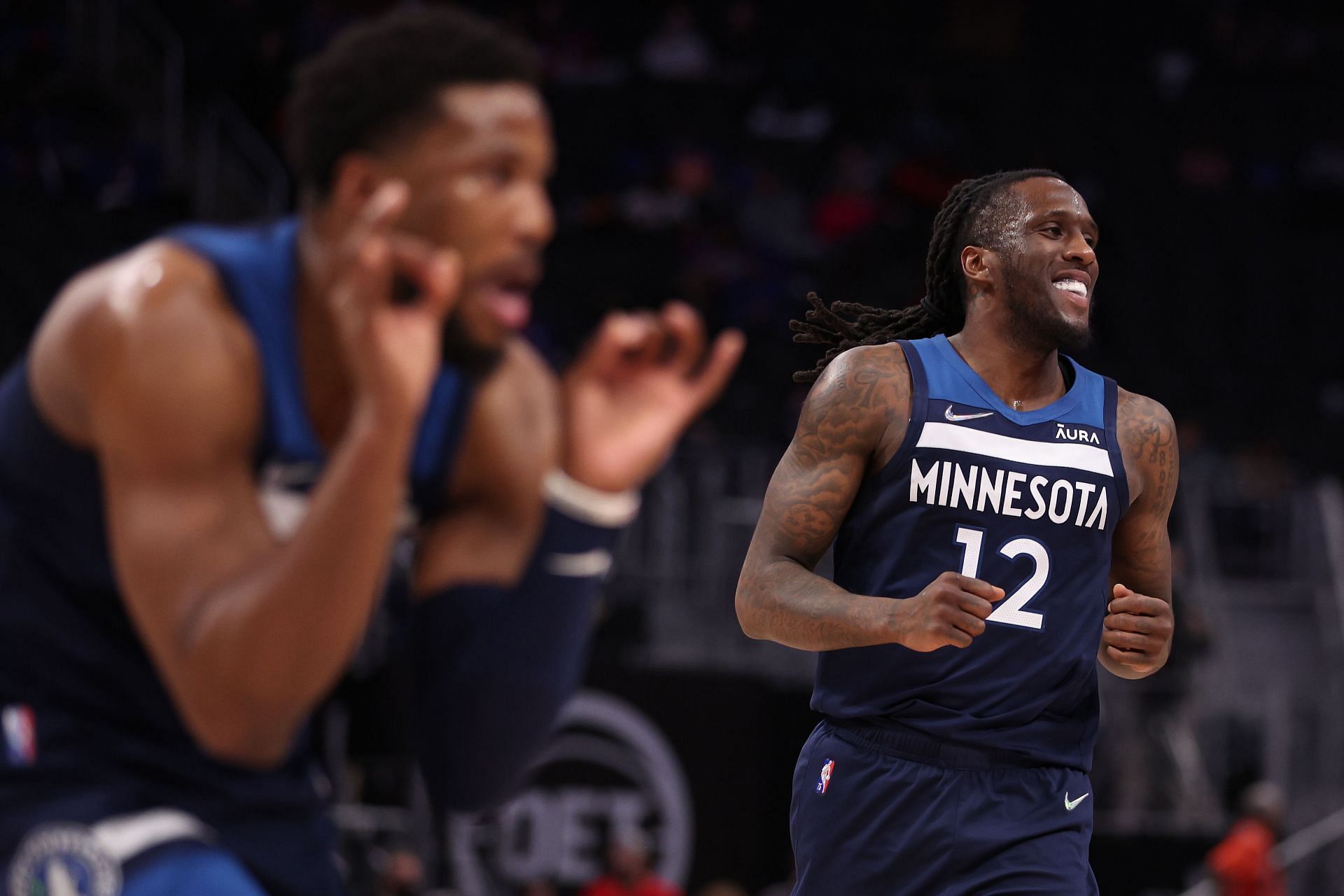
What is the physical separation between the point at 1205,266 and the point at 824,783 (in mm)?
11866

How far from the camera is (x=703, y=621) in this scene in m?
11.6

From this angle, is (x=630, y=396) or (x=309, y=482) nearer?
(x=309, y=482)


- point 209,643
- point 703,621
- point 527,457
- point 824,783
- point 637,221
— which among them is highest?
point 637,221

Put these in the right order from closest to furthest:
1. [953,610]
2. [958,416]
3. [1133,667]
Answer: [953,610] → [1133,667] → [958,416]

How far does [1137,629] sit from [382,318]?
219cm

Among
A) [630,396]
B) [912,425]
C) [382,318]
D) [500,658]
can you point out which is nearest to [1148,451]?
[912,425]

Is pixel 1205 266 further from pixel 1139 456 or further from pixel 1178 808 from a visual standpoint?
pixel 1139 456

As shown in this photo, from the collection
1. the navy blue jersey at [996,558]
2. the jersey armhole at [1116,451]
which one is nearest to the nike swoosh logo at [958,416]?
the navy blue jersey at [996,558]

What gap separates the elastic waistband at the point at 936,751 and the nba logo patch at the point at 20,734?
6.55 feet

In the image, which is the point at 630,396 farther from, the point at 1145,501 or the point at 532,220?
the point at 1145,501

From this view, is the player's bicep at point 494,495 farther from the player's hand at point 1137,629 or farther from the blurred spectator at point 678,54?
the blurred spectator at point 678,54

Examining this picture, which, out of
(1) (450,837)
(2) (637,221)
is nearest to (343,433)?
(1) (450,837)

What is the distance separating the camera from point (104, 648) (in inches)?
90.4

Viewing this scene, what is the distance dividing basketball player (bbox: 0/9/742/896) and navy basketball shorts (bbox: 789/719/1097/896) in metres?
1.45
